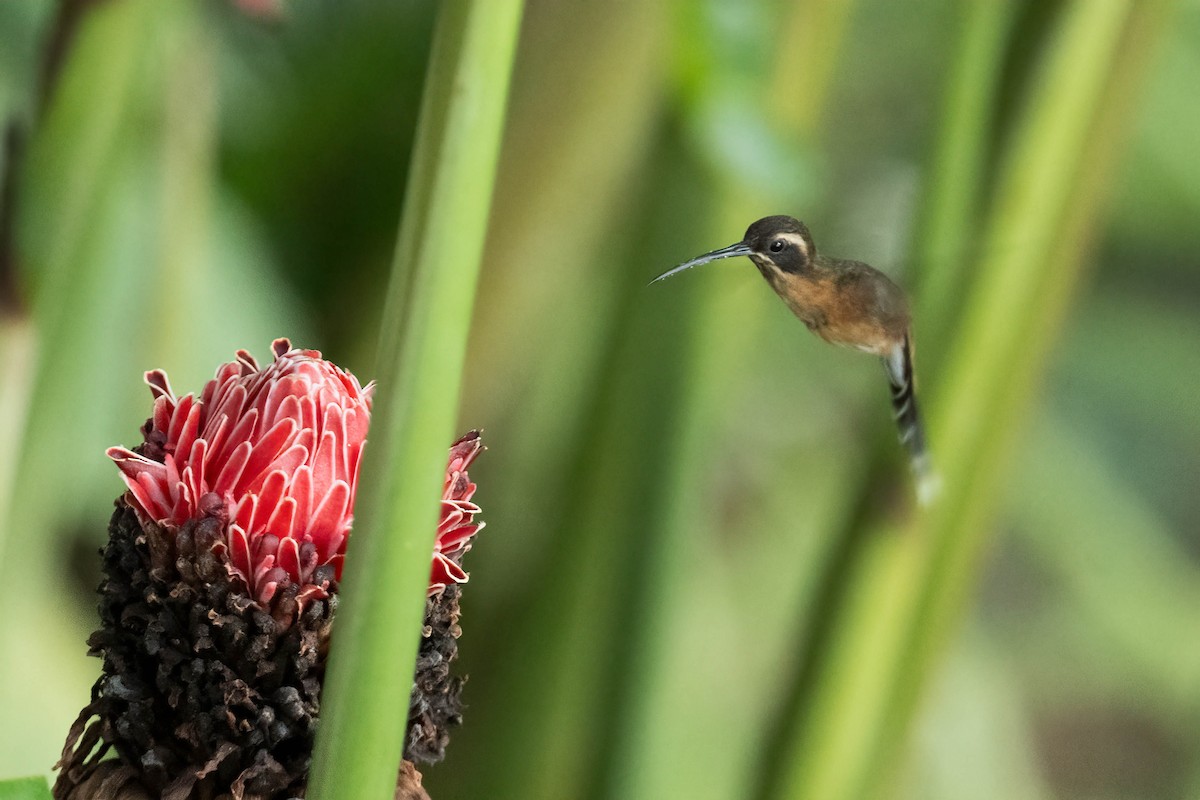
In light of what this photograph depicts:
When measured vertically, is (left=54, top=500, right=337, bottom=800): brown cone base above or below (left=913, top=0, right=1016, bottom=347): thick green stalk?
below

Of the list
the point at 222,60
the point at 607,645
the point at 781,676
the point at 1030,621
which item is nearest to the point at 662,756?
the point at 607,645

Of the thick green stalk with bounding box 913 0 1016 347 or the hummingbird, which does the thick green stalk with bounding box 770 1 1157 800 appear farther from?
the hummingbird

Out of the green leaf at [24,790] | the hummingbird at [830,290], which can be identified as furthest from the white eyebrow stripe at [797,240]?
the green leaf at [24,790]

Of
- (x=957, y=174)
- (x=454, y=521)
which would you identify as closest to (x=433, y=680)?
(x=454, y=521)

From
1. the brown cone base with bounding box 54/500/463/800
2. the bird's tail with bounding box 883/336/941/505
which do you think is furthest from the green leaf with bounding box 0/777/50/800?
the bird's tail with bounding box 883/336/941/505

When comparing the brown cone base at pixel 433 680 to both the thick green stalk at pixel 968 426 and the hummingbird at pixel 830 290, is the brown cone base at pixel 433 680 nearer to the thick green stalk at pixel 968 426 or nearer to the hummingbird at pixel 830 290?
the hummingbird at pixel 830 290

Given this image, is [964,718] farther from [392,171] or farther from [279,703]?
[279,703]
